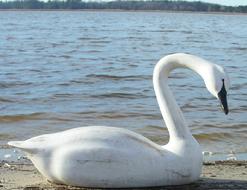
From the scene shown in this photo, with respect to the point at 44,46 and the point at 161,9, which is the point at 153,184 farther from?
the point at 161,9

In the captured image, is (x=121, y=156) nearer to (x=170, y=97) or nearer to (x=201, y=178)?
(x=170, y=97)

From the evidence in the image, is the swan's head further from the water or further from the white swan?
the water

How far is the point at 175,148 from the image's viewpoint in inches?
241

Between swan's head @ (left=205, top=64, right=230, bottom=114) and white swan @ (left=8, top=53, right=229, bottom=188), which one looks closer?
swan's head @ (left=205, top=64, right=230, bottom=114)

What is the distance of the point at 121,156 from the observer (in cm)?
579

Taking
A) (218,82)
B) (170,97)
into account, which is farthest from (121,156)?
(218,82)

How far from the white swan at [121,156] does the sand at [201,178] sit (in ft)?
0.50

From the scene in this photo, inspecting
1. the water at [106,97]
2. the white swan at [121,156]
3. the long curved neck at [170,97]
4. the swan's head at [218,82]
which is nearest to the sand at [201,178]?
the white swan at [121,156]

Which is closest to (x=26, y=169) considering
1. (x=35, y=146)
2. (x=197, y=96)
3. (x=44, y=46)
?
(x=35, y=146)

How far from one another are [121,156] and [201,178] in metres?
1.10

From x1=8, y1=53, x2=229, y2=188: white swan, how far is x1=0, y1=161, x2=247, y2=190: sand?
0.50ft

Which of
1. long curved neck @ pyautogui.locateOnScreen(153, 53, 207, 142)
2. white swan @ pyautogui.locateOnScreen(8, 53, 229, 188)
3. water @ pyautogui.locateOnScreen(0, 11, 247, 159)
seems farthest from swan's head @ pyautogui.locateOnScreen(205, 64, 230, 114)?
water @ pyautogui.locateOnScreen(0, 11, 247, 159)

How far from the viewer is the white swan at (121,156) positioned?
5789mm

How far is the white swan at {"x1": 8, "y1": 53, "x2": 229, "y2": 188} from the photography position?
5.79 meters
